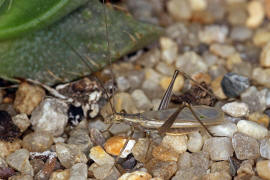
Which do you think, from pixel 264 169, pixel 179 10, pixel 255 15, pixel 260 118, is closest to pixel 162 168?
pixel 264 169

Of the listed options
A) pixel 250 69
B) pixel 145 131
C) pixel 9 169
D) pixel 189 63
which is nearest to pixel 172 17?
pixel 189 63

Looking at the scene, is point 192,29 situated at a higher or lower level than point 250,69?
higher

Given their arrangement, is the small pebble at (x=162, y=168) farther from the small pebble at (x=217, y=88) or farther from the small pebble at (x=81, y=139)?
the small pebble at (x=217, y=88)

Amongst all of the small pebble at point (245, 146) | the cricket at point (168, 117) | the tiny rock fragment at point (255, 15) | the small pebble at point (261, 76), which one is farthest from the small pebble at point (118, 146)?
the tiny rock fragment at point (255, 15)

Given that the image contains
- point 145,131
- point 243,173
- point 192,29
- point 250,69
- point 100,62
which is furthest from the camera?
point 192,29

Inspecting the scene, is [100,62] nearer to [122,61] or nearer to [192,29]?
[122,61]

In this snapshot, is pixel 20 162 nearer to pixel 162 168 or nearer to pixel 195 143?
pixel 162 168

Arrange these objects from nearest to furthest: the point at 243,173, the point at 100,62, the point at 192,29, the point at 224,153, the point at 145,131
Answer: the point at 243,173 → the point at 224,153 → the point at 145,131 → the point at 100,62 → the point at 192,29

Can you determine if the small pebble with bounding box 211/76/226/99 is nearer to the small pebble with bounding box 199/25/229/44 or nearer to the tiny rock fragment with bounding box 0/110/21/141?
the small pebble with bounding box 199/25/229/44
